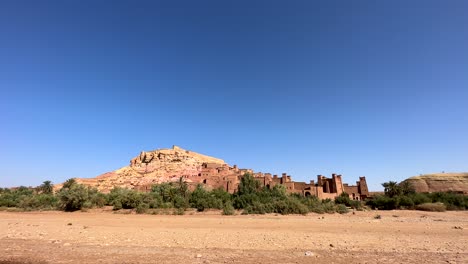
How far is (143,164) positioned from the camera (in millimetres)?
93188

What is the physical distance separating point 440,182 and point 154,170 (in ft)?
269

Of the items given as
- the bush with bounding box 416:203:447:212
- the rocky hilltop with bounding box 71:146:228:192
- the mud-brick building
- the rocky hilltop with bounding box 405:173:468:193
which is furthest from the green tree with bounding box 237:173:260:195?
the rocky hilltop with bounding box 405:173:468:193

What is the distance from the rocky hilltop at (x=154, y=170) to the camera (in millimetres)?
74250

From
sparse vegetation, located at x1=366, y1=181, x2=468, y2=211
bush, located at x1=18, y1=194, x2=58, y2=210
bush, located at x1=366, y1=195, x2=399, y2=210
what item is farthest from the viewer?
bush, located at x1=366, y1=195, x2=399, y2=210

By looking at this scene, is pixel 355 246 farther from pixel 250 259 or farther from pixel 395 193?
pixel 395 193

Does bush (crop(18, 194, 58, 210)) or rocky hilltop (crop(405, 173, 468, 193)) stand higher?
rocky hilltop (crop(405, 173, 468, 193))

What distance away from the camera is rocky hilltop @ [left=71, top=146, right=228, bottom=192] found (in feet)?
244

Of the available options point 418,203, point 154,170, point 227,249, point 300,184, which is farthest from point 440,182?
point 227,249

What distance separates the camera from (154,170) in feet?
278

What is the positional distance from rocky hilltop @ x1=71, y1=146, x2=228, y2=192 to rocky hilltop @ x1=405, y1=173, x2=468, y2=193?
181ft

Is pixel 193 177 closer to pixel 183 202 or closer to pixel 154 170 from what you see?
pixel 154 170

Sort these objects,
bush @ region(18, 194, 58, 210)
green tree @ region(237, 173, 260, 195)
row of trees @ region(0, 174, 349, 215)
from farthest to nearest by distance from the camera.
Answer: green tree @ region(237, 173, 260, 195)
bush @ region(18, 194, 58, 210)
row of trees @ region(0, 174, 349, 215)

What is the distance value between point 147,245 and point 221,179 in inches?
1956

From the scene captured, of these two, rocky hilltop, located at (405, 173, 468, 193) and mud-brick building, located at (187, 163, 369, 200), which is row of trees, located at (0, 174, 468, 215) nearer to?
mud-brick building, located at (187, 163, 369, 200)
